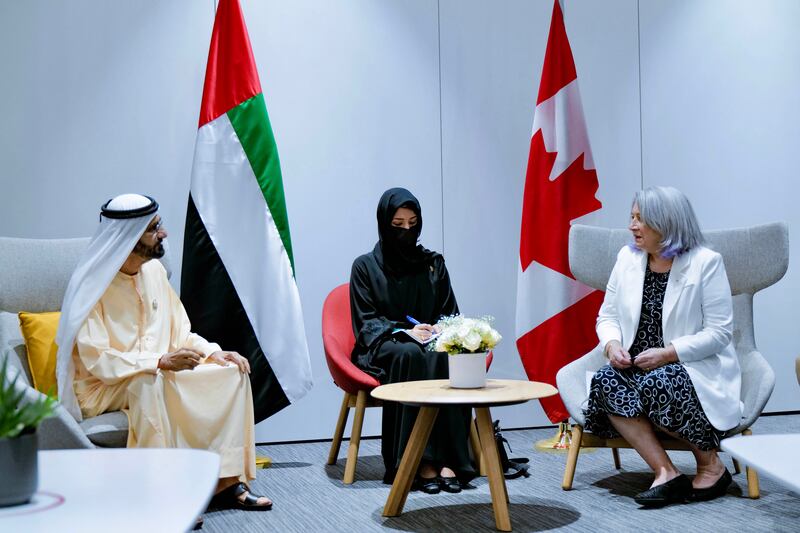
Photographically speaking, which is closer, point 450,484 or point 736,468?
point 450,484

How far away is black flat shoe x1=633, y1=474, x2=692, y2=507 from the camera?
141 inches

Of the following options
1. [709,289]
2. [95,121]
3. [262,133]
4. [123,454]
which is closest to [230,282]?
[262,133]

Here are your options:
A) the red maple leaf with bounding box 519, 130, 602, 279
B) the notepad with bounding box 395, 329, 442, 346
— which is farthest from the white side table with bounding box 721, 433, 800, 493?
the red maple leaf with bounding box 519, 130, 602, 279

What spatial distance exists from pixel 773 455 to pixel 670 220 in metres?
2.24

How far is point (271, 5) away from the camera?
17.1ft

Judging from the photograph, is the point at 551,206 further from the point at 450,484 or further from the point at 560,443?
the point at 450,484

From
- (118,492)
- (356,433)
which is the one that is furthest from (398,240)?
(118,492)

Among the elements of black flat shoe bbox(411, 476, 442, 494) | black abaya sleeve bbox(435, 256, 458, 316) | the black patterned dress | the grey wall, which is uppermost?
the grey wall

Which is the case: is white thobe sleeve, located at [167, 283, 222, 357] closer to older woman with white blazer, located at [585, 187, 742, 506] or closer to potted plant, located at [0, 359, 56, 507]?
older woman with white blazer, located at [585, 187, 742, 506]

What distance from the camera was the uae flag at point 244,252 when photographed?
449cm

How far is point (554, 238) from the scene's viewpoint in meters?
5.07

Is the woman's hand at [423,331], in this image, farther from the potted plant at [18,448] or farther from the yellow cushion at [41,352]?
the potted plant at [18,448]

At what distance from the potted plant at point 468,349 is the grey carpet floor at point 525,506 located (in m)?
0.53

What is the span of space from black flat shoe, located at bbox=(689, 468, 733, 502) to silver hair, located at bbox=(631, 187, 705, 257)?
0.95 meters
